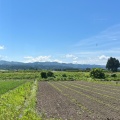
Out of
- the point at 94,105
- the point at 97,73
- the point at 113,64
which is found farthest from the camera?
the point at 113,64

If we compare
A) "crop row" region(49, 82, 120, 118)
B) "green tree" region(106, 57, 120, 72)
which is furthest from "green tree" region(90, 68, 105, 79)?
"green tree" region(106, 57, 120, 72)

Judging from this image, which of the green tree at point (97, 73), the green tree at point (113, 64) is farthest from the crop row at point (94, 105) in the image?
the green tree at point (113, 64)

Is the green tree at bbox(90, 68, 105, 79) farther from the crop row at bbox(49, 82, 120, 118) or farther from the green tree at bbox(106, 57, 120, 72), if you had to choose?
the green tree at bbox(106, 57, 120, 72)

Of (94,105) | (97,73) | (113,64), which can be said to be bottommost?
(94,105)

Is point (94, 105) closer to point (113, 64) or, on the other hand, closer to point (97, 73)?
point (97, 73)

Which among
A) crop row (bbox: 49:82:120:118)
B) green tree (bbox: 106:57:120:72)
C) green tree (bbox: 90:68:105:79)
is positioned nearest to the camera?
crop row (bbox: 49:82:120:118)

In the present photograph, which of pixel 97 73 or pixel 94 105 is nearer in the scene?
pixel 94 105

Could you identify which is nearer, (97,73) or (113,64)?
(97,73)

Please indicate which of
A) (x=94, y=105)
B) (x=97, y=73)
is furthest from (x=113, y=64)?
(x=94, y=105)

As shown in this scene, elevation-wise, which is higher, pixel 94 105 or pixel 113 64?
pixel 113 64

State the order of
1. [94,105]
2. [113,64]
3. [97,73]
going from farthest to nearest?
1. [113,64]
2. [97,73]
3. [94,105]

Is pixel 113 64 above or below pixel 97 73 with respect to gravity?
above

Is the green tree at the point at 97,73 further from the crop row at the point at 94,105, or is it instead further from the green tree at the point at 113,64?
the green tree at the point at 113,64

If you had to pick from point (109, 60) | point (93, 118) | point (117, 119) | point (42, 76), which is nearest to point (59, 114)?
point (93, 118)
